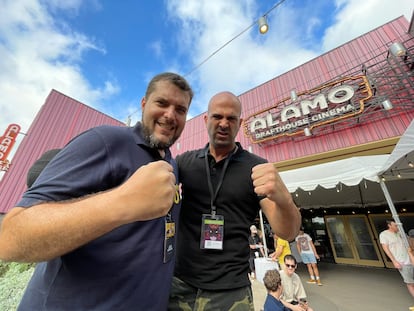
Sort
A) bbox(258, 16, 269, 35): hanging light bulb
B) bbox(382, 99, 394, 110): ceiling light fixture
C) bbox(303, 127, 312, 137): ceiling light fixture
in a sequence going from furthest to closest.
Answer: bbox(303, 127, 312, 137): ceiling light fixture < bbox(382, 99, 394, 110): ceiling light fixture < bbox(258, 16, 269, 35): hanging light bulb

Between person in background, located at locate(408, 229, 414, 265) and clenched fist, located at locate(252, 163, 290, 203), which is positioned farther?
person in background, located at locate(408, 229, 414, 265)

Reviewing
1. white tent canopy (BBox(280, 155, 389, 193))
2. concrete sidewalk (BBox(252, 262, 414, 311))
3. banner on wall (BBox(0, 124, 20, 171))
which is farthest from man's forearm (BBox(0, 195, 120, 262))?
banner on wall (BBox(0, 124, 20, 171))

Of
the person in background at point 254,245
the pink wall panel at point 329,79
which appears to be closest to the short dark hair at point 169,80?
the person in background at point 254,245

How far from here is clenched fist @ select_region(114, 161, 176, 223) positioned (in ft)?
1.61

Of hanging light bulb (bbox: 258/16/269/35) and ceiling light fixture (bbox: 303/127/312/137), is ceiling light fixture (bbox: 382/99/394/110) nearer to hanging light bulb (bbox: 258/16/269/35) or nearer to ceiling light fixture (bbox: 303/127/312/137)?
ceiling light fixture (bbox: 303/127/312/137)

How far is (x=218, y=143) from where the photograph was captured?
138cm

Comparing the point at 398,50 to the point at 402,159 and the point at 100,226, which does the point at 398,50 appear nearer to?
the point at 402,159

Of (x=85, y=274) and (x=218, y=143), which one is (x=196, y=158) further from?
(x=85, y=274)

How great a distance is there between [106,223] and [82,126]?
10408 mm

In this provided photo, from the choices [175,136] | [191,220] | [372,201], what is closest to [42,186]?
[175,136]

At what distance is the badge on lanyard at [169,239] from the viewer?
86 cm

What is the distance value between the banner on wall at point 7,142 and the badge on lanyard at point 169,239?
9616mm

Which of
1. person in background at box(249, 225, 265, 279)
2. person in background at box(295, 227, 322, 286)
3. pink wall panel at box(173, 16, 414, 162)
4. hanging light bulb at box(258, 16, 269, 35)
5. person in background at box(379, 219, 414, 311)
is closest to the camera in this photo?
person in background at box(379, 219, 414, 311)

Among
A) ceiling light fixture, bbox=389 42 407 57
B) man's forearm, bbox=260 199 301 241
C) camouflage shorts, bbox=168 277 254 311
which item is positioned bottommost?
camouflage shorts, bbox=168 277 254 311
